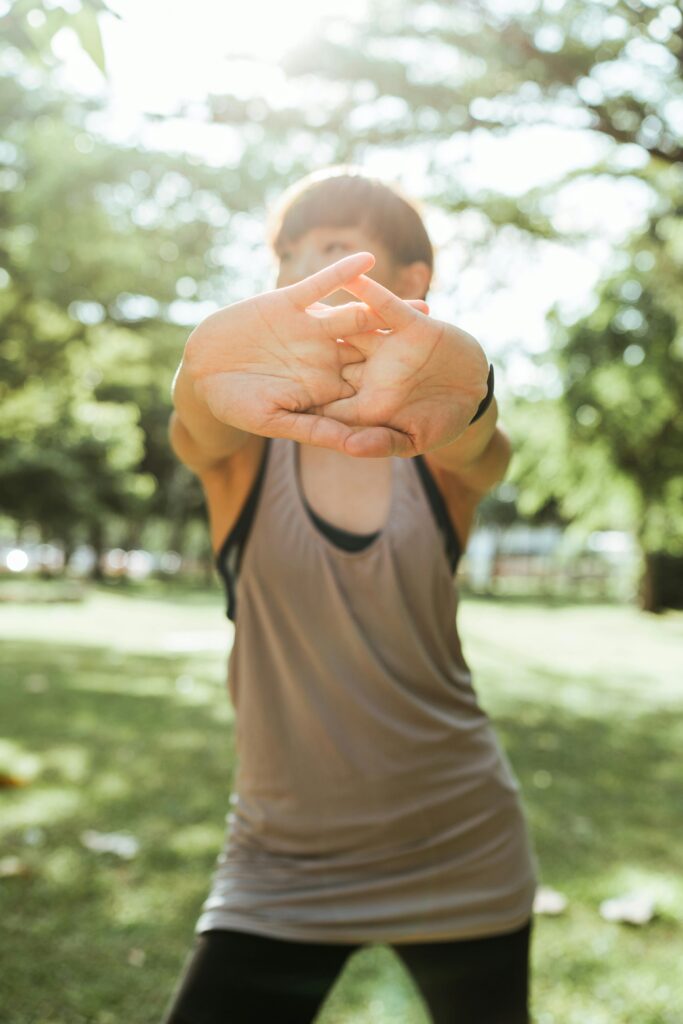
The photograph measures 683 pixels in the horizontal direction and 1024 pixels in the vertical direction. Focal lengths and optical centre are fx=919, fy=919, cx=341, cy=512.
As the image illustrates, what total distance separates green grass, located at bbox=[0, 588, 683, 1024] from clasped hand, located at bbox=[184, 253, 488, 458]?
2414mm

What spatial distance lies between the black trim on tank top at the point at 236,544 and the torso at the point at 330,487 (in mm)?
10

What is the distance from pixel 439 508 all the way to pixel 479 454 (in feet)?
0.49

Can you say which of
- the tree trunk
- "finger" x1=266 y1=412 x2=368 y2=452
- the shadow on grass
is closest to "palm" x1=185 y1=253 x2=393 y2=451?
"finger" x1=266 y1=412 x2=368 y2=452

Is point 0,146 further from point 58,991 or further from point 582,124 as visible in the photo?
point 58,991

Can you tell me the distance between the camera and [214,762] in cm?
582

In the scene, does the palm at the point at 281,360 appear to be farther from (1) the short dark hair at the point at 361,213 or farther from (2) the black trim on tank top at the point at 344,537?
(1) the short dark hair at the point at 361,213

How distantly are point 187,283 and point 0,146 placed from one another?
1.88 meters

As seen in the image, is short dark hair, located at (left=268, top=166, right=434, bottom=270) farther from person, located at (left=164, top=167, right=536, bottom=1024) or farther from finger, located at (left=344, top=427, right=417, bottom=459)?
finger, located at (left=344, top=427, right=417, bottom=459)

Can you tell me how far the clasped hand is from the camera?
1.00 meters

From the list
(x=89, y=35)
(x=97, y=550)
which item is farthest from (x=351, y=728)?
(x=97, y=550)

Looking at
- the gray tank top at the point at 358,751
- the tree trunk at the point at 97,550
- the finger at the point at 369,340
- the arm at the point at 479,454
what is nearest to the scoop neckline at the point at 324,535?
the gray tank top at the point at 358,751

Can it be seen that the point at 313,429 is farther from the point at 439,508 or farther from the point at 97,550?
the point at 97,550

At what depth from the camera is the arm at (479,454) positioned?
1387 millimetres

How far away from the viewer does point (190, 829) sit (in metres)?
4.42
